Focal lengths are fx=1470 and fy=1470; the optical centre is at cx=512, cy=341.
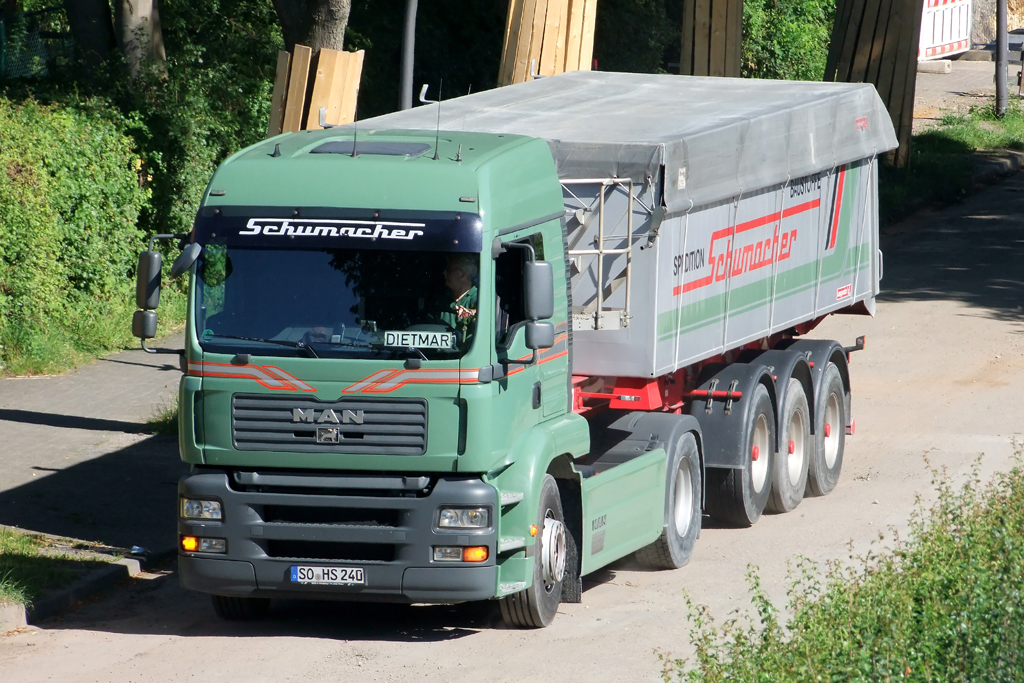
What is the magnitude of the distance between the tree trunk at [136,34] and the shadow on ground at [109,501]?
281 inches

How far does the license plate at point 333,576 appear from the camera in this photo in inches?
339

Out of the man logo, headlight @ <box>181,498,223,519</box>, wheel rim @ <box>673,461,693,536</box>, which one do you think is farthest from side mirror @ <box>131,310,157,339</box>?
wheel rim @ <box>673,461,693,536</box>

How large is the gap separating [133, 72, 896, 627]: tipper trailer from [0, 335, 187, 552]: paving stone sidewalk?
8.34 feet

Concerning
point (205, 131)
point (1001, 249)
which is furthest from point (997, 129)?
point (205, 131)

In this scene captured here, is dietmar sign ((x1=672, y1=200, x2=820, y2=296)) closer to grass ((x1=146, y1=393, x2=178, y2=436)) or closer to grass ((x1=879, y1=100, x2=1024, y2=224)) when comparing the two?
grass ((x1=146, y1=393, x2=178, y2=436))

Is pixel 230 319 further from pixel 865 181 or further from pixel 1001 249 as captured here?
pixel 1001 249

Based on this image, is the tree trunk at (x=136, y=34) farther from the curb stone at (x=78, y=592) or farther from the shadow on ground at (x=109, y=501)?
the curb stone at (x=78, y=592)

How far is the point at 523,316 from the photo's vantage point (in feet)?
29.0

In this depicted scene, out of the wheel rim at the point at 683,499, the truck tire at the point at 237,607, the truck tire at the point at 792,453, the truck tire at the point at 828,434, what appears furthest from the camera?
the truck tire at the point at 828,434

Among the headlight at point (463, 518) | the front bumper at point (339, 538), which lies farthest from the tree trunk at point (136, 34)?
the headlight at point (463, 518)

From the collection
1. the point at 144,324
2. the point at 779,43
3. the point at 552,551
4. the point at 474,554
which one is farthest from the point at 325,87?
the point at 779,43

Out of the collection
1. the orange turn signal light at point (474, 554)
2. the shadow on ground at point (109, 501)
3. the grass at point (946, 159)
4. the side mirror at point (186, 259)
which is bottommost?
the shadow on ground at point (109, 501)

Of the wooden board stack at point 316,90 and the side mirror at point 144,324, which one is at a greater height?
the wooden board stack at point 316,90

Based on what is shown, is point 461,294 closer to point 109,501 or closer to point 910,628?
point 910,628
